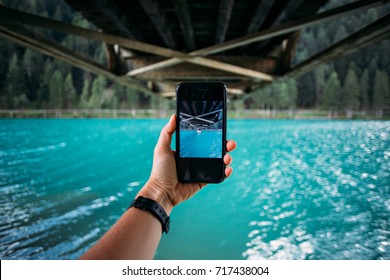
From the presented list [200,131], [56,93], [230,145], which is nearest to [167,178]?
[200,131]

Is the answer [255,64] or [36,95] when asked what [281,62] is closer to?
[255,64]

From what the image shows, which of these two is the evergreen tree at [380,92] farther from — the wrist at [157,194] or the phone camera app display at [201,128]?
the wrist at [157,194]

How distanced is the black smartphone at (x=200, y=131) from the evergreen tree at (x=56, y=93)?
70584mm

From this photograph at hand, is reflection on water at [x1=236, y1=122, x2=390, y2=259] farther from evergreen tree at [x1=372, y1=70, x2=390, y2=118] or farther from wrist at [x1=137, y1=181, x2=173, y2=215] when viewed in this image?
evergreen tree at [x1=372, y1=70, x2=390, y2=118]

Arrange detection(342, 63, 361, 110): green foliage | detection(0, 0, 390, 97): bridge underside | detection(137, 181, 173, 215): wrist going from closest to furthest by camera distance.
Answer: detection(137, 181, 173, 215): wrist → detection(0, 0, 390, 97): bridge underside → detection(342, 63, 361, 110): green foliage

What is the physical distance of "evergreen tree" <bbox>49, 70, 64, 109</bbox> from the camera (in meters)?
63.0

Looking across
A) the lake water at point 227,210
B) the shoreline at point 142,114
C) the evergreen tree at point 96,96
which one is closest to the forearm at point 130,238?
the lake water at point 227,210

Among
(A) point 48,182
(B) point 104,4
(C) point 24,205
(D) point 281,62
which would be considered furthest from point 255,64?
(A) point 48,182

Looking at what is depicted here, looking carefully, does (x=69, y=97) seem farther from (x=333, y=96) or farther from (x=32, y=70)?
(x=333, y=96)

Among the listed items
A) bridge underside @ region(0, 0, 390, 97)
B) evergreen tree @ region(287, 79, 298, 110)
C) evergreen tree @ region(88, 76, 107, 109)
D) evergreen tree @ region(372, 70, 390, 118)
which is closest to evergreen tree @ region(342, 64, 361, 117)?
evergreen tree @ region(372, 70, 390, 118)

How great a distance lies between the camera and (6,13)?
2.90 metres

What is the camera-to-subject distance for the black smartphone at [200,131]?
1.90 m

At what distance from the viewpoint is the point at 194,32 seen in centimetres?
535

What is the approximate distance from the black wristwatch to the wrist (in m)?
0.08
